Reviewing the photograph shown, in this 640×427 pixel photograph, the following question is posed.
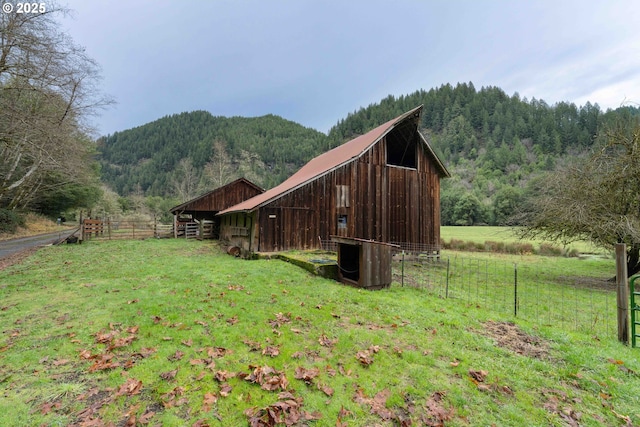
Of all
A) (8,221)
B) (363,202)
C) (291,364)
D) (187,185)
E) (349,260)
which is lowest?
(291,364)

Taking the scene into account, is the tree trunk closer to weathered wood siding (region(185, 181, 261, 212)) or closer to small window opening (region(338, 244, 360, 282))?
small window opening (region(338, 244, 360, 282))

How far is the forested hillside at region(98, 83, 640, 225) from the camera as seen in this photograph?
72062mm

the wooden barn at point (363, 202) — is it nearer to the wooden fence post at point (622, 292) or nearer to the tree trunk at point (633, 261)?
the tree trunk at point (633, 261)

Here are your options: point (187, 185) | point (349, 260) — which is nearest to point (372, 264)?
point (349, 260)

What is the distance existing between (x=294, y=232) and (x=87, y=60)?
11.1 meters

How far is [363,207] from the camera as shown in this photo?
610 inches

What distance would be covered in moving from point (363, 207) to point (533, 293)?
8028 millimetres

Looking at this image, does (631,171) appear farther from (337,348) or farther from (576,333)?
(337,348)

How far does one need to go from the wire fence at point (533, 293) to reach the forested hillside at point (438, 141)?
160 feet

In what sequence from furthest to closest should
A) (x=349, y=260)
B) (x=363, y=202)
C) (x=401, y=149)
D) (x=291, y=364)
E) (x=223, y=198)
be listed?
(x=223, y=198), (x=401, y=149), (x=363, y=202), (x=349, y=260), (x=291, y=364)

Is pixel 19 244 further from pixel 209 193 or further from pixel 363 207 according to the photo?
pixel 363 207

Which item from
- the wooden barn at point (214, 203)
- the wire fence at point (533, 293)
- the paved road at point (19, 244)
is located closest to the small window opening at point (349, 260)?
the wire fence at point (533, 293)

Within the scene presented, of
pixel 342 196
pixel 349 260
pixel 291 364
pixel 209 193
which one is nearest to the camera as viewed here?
pixel 291 364

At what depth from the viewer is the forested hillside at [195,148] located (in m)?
72.2
